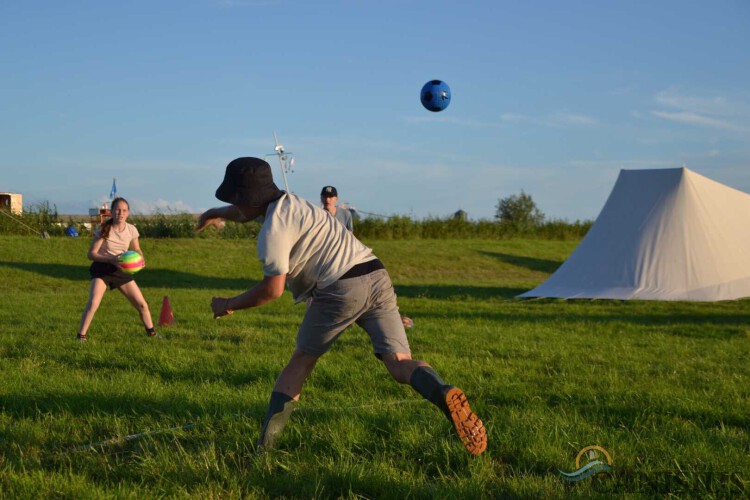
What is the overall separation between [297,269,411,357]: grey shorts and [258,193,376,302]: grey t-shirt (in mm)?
90

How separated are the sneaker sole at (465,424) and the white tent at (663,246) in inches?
479

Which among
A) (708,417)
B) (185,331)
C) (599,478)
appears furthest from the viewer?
(185,331)

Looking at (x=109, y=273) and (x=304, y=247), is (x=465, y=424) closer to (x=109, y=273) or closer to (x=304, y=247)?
(x=304, y=247)

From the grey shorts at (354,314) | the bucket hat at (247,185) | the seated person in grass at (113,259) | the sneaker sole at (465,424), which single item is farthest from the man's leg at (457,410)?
the seated person in grass at (113,259)

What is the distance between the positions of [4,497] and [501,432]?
262 cm

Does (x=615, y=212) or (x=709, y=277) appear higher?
(x=615, y=212)

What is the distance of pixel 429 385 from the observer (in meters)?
4.09

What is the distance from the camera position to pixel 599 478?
3.82 metres

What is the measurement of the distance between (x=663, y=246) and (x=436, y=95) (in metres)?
6.24

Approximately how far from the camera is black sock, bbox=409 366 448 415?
4.01 m

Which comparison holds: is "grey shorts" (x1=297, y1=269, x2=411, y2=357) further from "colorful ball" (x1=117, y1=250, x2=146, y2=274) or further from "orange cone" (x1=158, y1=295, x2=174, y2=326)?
"orange cone" (x1=158, y1=295, x2=174, y2=326)

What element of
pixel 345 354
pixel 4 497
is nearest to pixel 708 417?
pixel 345 354

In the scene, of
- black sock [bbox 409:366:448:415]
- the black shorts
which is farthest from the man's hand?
the black shorts

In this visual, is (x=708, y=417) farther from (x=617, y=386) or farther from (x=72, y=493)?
(x=72, y=493)
